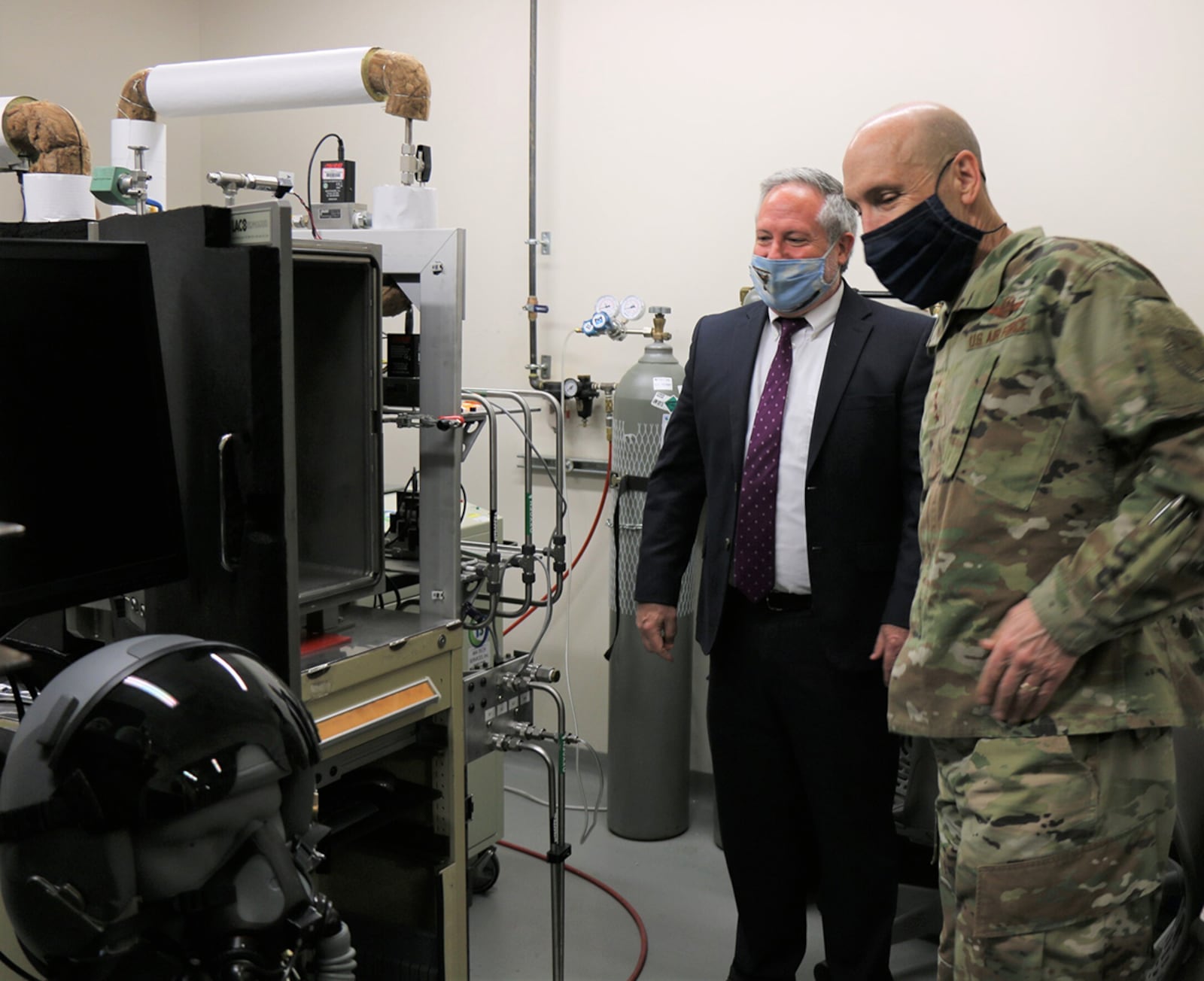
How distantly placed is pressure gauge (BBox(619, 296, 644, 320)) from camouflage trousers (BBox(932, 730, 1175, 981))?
1.94 m

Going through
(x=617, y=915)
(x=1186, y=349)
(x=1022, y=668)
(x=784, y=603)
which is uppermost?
(x=1186, y=349)

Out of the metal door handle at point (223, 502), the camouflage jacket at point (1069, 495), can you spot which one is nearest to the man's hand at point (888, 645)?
the camouflage jacket at point (1069, 495)

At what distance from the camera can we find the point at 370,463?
5.73ft

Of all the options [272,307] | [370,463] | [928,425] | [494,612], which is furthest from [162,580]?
[928,425]

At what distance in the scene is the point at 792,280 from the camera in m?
1.99

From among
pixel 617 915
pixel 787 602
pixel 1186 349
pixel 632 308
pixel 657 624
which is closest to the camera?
pixel 1186 349

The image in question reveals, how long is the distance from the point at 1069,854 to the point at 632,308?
6.80ft

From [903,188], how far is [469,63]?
7.72ft

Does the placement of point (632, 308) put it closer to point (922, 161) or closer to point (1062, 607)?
point (922, 161)

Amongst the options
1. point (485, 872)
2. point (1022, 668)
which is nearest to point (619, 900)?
point (485, 872)

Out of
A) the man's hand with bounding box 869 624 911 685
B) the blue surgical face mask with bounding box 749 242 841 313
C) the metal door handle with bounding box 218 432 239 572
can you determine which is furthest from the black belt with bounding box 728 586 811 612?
the metal door handle with bounding box 218 432 239 572

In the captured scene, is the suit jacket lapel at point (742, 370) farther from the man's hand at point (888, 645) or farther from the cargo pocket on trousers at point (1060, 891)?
the cargo pocket on trousers at point (1060, 891)

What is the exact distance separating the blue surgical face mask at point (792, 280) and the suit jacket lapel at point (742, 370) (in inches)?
3.3

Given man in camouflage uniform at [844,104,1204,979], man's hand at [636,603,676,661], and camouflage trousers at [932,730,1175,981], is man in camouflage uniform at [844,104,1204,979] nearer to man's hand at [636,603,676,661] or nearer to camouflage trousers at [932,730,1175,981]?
camouflage trousers at [932,730,1175,981]
